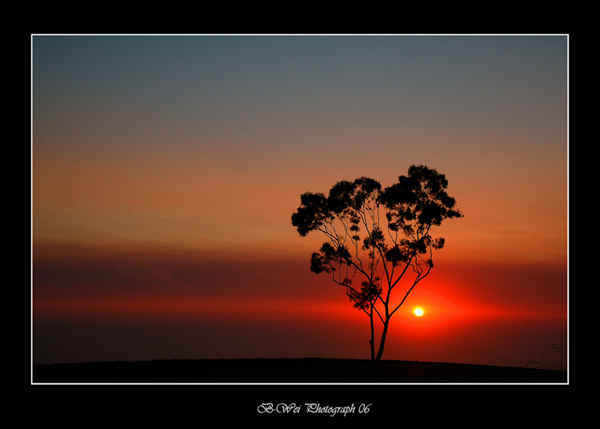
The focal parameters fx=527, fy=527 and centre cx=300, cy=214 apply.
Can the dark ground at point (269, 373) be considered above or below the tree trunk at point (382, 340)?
above

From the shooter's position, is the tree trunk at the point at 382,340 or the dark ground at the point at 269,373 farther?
the tree trunk at the point at 382,340

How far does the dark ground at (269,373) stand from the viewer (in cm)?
2025

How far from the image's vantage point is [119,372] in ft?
71.5

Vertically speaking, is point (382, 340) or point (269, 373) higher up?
point (269, 373)

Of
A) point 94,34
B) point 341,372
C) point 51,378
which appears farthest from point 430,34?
point 51,378

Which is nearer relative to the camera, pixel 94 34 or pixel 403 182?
pixel 94 34

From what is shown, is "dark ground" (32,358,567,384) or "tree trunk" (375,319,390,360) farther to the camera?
"tree trunk" (375,319,390,360)

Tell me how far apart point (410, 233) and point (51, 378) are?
25.1 metres

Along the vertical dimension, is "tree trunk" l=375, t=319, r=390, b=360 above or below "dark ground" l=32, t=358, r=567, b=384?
below

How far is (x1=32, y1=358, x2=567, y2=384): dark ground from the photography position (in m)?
20.2

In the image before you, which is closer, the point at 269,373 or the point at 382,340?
the point at 269,373

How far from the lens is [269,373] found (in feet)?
72.0

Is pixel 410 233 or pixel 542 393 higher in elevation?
pixel 410 233
